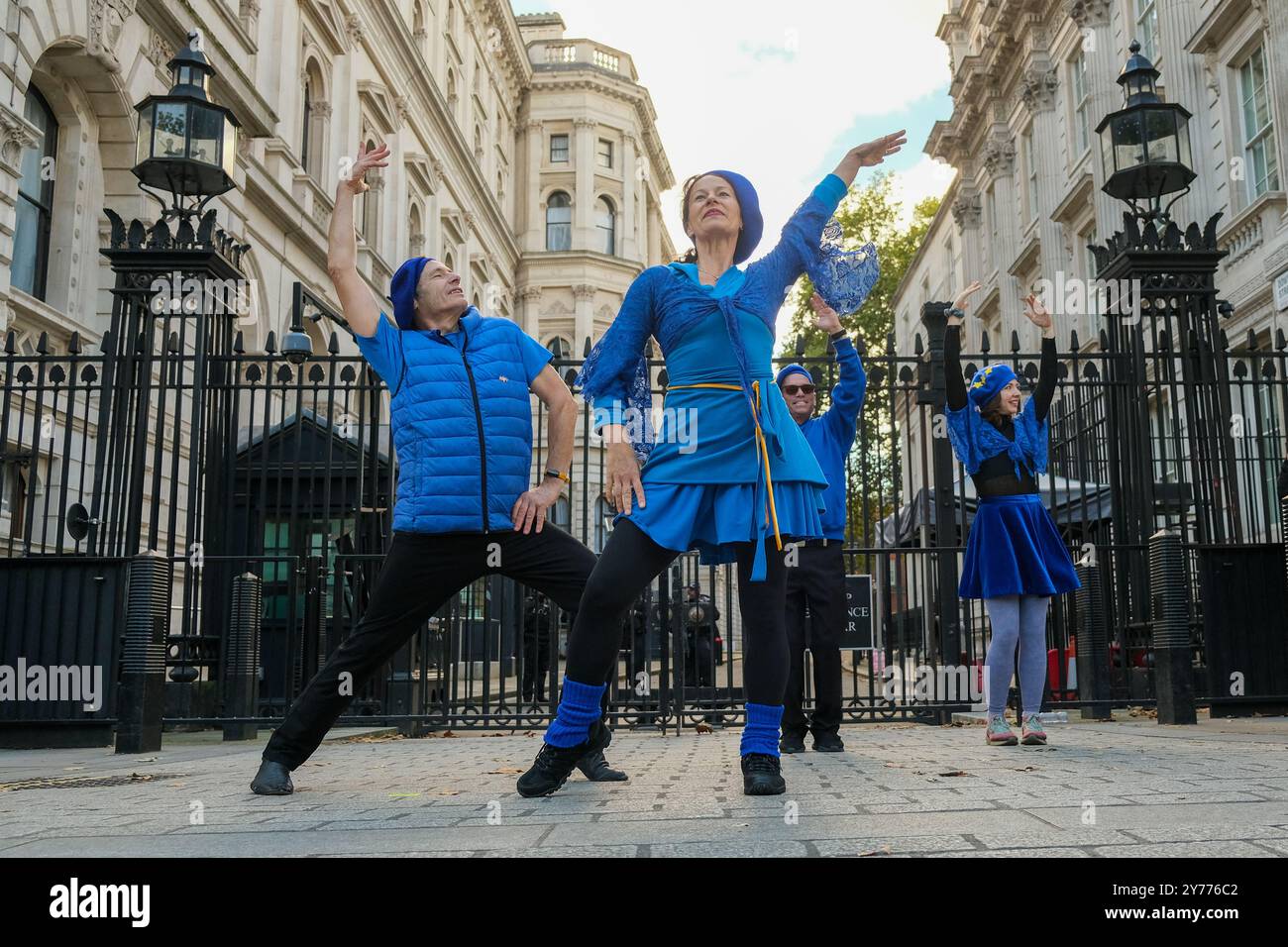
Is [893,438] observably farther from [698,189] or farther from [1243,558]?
[698,189]

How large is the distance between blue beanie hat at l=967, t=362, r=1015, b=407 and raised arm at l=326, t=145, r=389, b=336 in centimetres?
339

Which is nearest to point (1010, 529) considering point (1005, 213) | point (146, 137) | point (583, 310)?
point (146, 137)

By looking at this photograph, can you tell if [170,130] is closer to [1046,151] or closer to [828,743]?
[828,743]

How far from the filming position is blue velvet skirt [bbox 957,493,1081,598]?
5.83 m

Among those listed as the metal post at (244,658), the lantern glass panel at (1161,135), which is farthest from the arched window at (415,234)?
the lantern glass panel at (1161,135)

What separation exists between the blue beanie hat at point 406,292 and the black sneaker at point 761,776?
2186 mm

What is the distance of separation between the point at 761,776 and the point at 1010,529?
8.80ft

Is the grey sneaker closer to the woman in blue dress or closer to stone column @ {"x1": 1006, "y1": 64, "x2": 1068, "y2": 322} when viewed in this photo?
the woman in blue dress

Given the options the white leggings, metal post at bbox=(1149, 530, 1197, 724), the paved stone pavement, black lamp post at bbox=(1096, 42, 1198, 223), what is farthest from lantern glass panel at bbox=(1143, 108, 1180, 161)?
the paved stone pavement

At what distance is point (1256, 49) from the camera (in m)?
17.2
